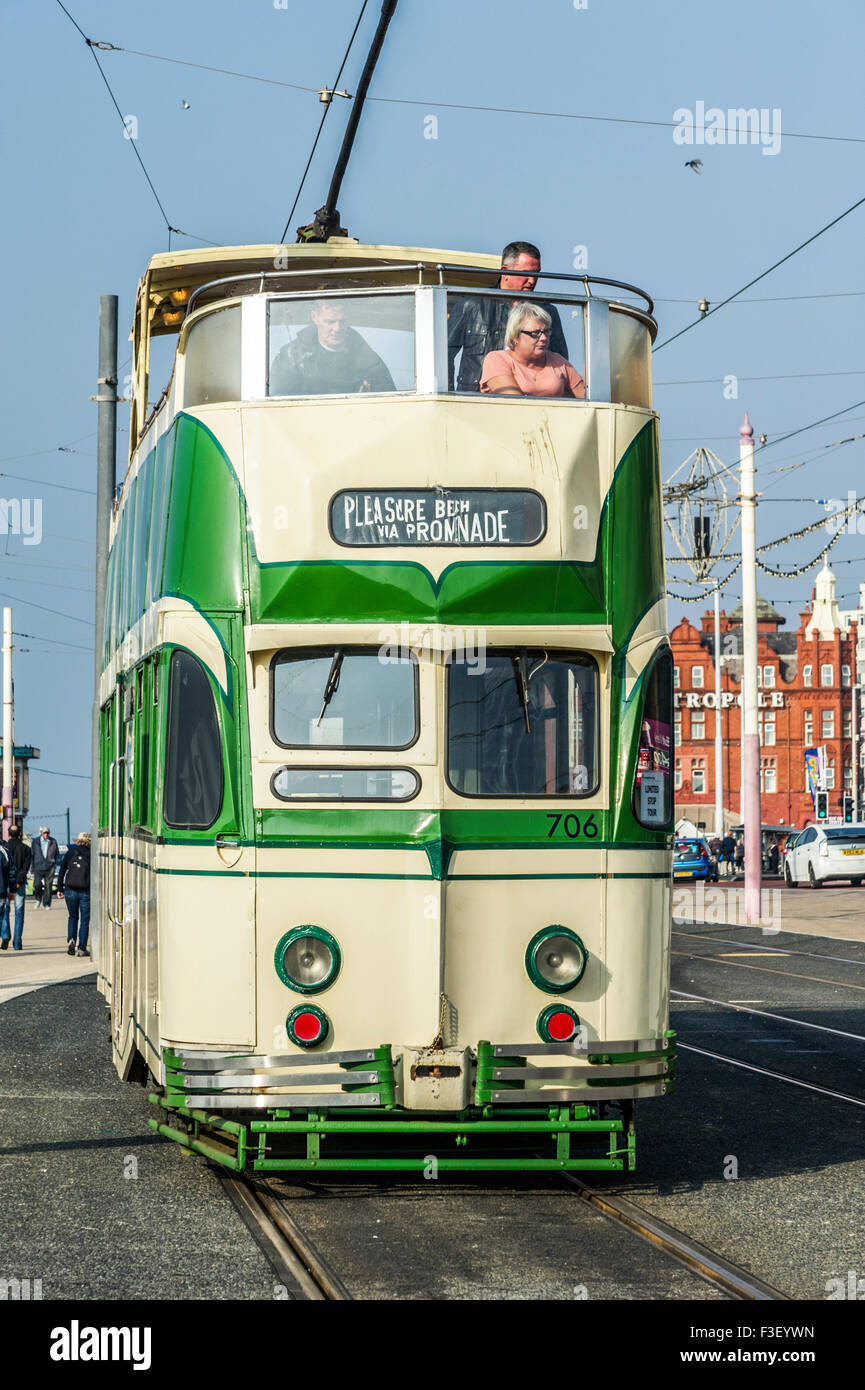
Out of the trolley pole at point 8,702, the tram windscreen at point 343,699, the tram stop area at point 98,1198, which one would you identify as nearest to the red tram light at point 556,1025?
the tram windscreen at point 343,699

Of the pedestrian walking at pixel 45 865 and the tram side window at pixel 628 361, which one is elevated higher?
the tram side window at pixel 628 361

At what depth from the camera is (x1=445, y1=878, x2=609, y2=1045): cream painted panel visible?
805 centimetres

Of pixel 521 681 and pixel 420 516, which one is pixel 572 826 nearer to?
pixel 521 681

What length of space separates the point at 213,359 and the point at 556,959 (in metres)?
3.10

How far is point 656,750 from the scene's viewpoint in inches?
335

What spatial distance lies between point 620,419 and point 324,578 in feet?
5.06

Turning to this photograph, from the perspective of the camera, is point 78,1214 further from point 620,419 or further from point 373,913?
point 620,419

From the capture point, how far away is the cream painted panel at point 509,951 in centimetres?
805

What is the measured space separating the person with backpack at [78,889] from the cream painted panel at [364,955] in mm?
16753

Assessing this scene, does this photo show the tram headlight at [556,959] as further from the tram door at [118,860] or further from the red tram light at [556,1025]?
the tram door at [118,860]

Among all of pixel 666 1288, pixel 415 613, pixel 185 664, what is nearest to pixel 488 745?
pixel 415 613

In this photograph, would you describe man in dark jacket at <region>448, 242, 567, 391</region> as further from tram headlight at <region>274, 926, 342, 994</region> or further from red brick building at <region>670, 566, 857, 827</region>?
red brick building at <region>670, 566, 857, 827</region>

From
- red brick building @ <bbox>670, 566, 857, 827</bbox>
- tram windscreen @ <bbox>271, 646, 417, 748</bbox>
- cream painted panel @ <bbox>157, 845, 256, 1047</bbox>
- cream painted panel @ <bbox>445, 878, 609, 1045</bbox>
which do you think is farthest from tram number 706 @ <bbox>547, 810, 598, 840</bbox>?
red brick building @ <bbox>670, 566, 857, 827</bbox>

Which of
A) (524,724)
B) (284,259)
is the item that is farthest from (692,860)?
(524,724)
